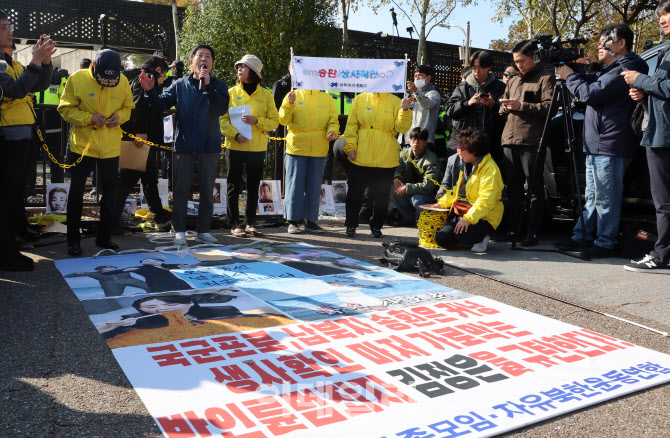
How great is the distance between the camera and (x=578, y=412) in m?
2.48

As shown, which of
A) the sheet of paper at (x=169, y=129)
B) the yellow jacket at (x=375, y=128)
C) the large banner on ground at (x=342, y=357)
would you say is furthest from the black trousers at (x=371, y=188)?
the sheet of paper at (x=169, y=129)

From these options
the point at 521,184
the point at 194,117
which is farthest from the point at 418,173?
the point at 194,117

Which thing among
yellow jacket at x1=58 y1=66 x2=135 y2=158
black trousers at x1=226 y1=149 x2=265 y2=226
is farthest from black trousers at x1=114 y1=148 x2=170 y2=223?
yellow jacket at x1=58 y1=66 x2=135 y2=158

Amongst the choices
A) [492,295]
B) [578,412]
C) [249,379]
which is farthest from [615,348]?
[249,379]

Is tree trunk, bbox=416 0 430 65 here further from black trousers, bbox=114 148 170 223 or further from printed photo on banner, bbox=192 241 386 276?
printed photo on banner, bbox=192 241 386 276

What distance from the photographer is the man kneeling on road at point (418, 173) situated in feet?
23.7

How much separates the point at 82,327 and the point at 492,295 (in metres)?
2.73

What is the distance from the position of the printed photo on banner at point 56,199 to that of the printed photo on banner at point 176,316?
11.4ft

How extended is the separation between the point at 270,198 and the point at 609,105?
419cm

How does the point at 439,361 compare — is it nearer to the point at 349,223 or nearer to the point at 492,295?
the point at 492,295

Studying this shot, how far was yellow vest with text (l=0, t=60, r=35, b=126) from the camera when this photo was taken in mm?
4645

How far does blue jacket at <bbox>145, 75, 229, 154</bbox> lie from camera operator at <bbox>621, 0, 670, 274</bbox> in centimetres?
366

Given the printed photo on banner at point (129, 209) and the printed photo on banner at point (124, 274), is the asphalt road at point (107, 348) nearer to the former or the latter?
the printed photo on banner at point (124, 274)

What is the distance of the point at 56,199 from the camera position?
699 centimetres
